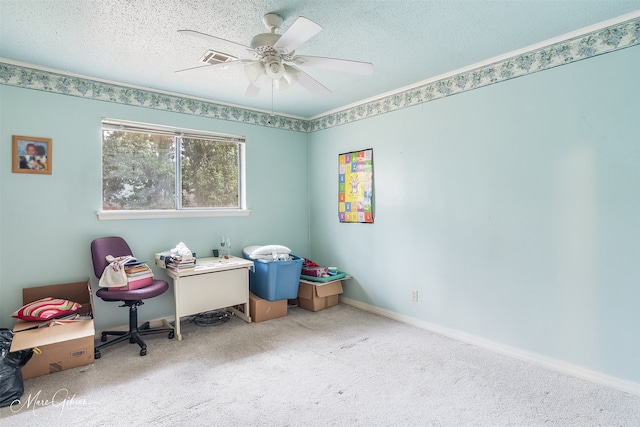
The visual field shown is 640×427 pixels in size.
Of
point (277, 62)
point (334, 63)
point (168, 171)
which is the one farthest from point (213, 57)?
point (168, 171)

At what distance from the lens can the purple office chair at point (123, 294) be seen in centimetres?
283

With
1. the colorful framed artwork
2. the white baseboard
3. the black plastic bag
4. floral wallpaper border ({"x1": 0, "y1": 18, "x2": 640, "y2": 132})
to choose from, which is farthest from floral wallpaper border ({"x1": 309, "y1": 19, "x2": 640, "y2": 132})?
the black plastic bag

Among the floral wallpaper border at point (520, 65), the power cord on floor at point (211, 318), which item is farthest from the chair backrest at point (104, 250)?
the floral wallpaper border at point (520, 65)

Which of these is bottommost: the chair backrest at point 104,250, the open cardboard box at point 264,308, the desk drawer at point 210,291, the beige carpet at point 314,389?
the beige carpet at point 314,389

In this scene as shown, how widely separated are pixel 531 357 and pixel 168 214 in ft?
11.8

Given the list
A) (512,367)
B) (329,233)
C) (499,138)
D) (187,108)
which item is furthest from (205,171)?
(512,367)

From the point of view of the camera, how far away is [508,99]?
2.79 m

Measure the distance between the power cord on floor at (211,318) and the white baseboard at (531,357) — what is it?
1762mm

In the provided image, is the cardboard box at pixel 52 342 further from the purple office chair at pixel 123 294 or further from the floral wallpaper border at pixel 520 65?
the floral wallpaper border at pixel 520 65

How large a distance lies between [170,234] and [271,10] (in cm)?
251

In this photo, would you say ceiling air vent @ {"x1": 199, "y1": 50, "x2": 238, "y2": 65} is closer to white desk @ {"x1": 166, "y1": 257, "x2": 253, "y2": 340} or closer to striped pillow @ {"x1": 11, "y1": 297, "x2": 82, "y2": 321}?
white desk @ {"x1": 166, "y1": 257, "x2": 253, "y2": 340}

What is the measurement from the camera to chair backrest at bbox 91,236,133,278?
3039mm

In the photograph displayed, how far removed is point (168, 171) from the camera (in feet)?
12.2

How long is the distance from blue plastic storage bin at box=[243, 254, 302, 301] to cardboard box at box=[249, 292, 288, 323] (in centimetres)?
7
